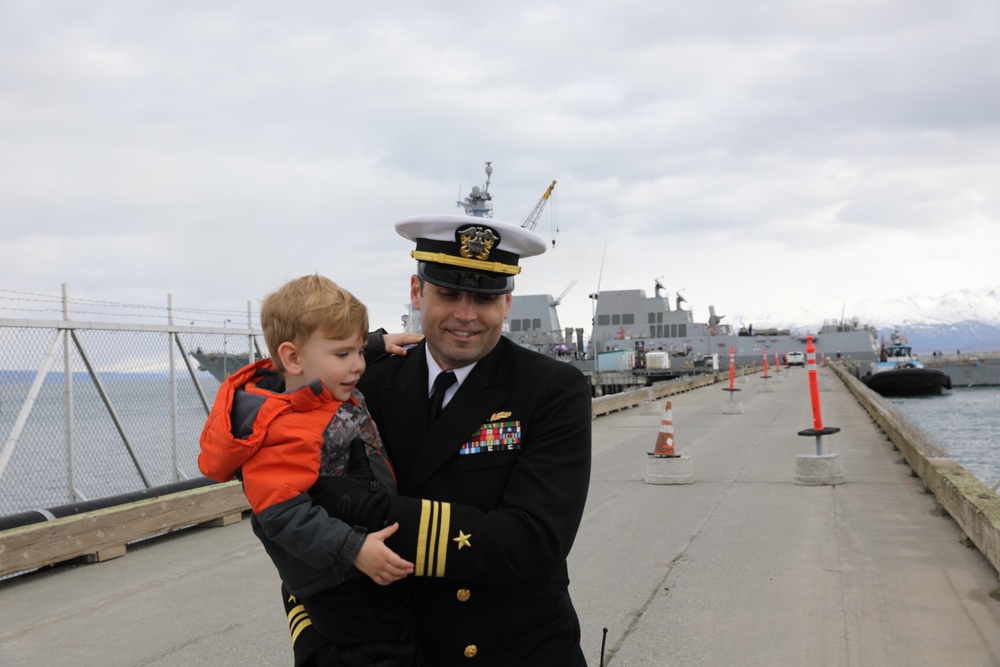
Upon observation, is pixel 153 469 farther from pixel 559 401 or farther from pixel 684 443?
pixel 684 443

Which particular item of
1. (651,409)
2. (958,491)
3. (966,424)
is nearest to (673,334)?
(966,424)

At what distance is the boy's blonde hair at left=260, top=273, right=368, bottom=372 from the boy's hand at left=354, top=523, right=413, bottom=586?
1.62 ft

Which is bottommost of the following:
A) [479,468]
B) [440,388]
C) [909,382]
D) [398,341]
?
[909,382]

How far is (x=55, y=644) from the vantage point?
5.46 meters

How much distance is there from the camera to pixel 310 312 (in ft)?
7.45

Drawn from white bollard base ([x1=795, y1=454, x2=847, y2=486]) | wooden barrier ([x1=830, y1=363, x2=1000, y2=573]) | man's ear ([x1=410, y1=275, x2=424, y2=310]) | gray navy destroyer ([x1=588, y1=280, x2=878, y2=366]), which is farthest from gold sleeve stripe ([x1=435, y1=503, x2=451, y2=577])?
gray navy destroyer ([x1=588, y1=280, x2=878, y2=366])

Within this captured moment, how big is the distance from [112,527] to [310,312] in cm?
626

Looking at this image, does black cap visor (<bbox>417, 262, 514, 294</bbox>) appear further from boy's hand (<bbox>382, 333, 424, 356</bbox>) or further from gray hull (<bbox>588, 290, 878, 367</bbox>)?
gray hull (<bbox>588, 290, 878, 367</bbox>)

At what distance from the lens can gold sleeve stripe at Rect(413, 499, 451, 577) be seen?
2.19 m

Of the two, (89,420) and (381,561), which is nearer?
(381,561)

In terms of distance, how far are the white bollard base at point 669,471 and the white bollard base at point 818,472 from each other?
4.30 feet

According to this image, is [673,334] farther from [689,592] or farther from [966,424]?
[689,592]

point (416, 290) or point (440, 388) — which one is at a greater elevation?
point (416, 290)

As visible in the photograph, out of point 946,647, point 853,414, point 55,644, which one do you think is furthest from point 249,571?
point 853,414
